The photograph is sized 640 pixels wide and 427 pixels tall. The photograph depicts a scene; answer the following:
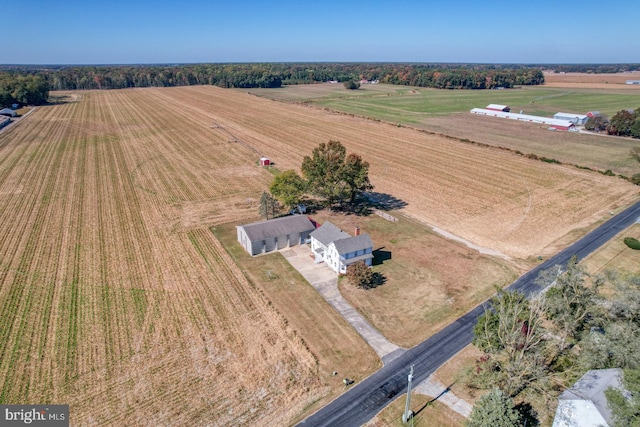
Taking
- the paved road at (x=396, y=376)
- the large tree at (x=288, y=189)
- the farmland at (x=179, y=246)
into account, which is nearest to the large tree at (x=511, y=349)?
the paved road at (x=396, y=376)

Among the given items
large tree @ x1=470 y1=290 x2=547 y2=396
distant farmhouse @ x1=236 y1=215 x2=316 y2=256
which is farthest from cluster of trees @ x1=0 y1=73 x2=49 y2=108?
large tree @ x1=470 y1=290 x2=547 y2=396

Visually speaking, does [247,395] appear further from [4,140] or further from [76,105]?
[76,105]

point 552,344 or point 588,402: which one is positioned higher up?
point 588,402

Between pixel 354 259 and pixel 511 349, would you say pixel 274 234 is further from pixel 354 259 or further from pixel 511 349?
pixel 511 349

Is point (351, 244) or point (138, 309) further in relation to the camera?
point (351, 244)

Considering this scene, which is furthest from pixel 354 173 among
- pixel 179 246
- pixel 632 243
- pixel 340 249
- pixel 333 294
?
pixel 632 243

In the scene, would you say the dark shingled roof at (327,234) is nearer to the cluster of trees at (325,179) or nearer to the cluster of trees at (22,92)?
the cluster of trees at (325,179)

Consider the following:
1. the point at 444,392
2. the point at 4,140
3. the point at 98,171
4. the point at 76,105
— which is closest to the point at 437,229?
the point at 444,392
